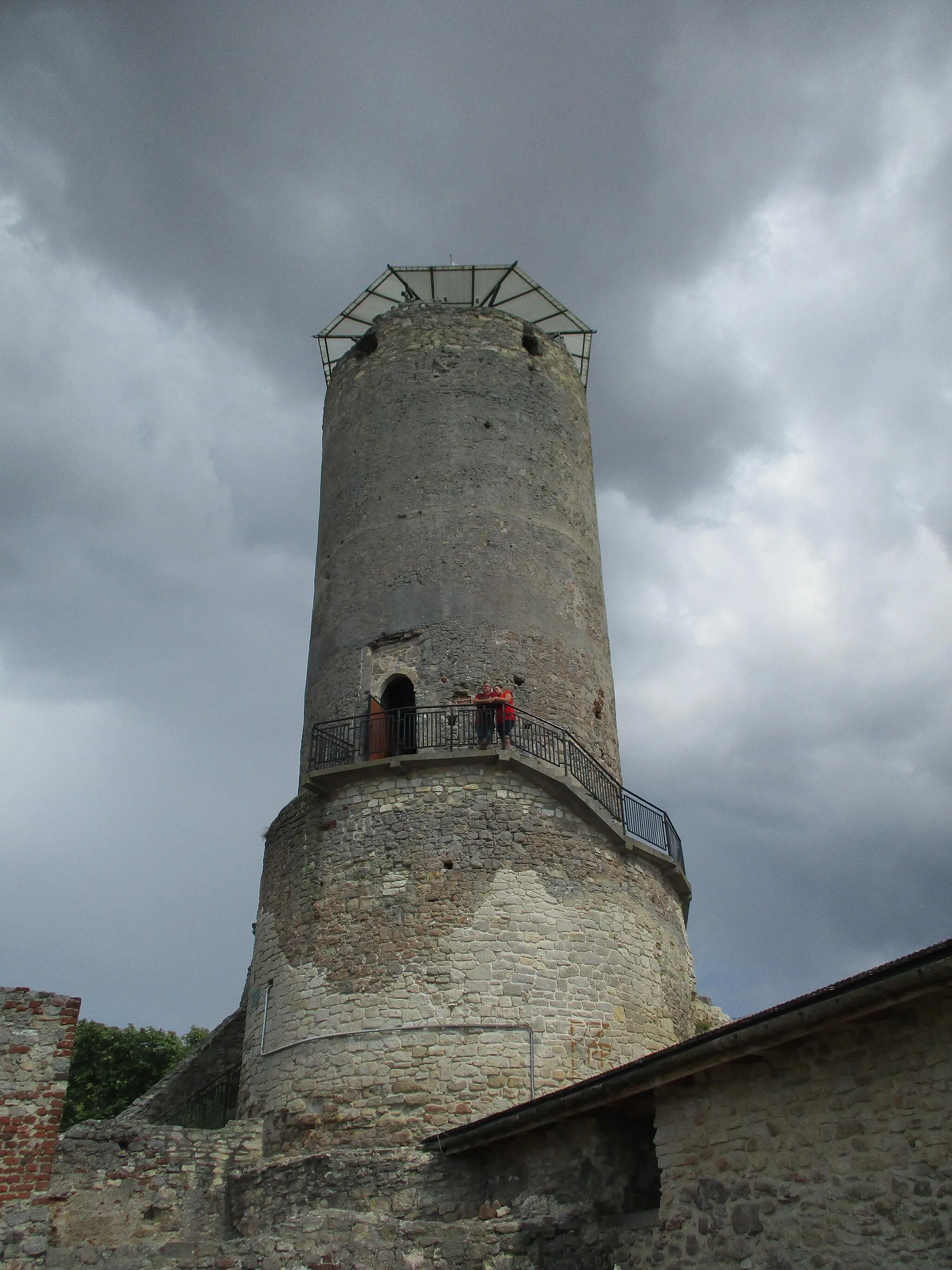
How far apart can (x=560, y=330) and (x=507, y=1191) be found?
1818 centimetres

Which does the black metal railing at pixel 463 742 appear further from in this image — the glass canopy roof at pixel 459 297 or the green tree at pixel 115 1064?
the green tree at pixel 115 1064

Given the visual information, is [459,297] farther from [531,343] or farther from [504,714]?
[504,714]

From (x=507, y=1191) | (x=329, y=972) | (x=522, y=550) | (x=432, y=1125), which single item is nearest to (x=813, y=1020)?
(x=507, y=1191)

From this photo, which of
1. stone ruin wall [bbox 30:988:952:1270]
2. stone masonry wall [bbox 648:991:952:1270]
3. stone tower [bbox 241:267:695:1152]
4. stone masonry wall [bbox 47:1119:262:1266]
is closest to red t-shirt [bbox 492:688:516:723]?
stone tower [bbox 241:267:695:1152]

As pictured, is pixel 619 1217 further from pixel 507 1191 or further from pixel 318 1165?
pixel 318 1165

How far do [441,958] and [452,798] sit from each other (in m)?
2.30

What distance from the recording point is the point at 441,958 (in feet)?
Answer: 46.2

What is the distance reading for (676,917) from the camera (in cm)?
1700

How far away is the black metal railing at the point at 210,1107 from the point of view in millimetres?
16656

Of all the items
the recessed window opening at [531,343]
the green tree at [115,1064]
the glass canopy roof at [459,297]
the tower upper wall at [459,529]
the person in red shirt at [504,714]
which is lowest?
the green tree at [115,1064]

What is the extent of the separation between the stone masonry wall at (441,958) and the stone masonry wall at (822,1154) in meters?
4.13

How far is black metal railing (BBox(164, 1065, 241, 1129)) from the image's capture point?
54.6ft

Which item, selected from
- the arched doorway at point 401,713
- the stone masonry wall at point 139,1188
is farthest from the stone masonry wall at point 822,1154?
the arched doorway at point 401,713

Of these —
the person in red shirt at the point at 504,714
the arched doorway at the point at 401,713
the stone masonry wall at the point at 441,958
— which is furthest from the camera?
the arched doorway at the point at 401,713
